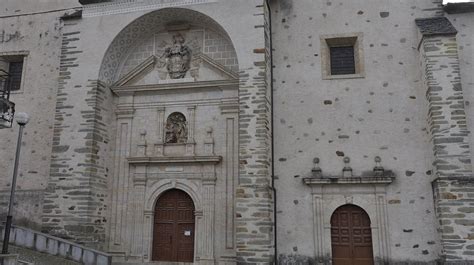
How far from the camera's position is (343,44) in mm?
12008

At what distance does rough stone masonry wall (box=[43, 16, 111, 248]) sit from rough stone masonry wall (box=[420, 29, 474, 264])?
27.7 feet

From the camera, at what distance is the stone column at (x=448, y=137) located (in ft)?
31.0

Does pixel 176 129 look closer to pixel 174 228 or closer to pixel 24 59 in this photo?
pixel 174 228

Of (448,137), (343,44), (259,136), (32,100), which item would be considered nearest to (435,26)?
(343,44)

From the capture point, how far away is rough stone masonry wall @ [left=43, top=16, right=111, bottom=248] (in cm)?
1127

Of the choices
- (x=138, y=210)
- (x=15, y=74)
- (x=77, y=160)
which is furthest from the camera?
(x=15, y=74)

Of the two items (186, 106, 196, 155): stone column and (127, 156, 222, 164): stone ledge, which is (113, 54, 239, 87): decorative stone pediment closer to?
(186, 106, 196, 155): stone column

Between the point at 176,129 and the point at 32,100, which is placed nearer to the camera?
the point at 176,129

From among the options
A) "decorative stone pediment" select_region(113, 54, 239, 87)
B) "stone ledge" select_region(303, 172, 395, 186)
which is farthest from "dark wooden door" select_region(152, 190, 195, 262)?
"stone ledge" select_region(303, 172, 395, 186)

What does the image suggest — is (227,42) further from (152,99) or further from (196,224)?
(196,224)

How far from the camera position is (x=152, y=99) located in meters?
12.5

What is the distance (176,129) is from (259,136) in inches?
109

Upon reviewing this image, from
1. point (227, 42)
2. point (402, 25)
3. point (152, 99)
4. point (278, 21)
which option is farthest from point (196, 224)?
point (402, 25)

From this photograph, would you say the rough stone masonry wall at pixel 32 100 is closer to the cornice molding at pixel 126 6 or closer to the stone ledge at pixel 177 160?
the cornice molding at pixel 126 6
